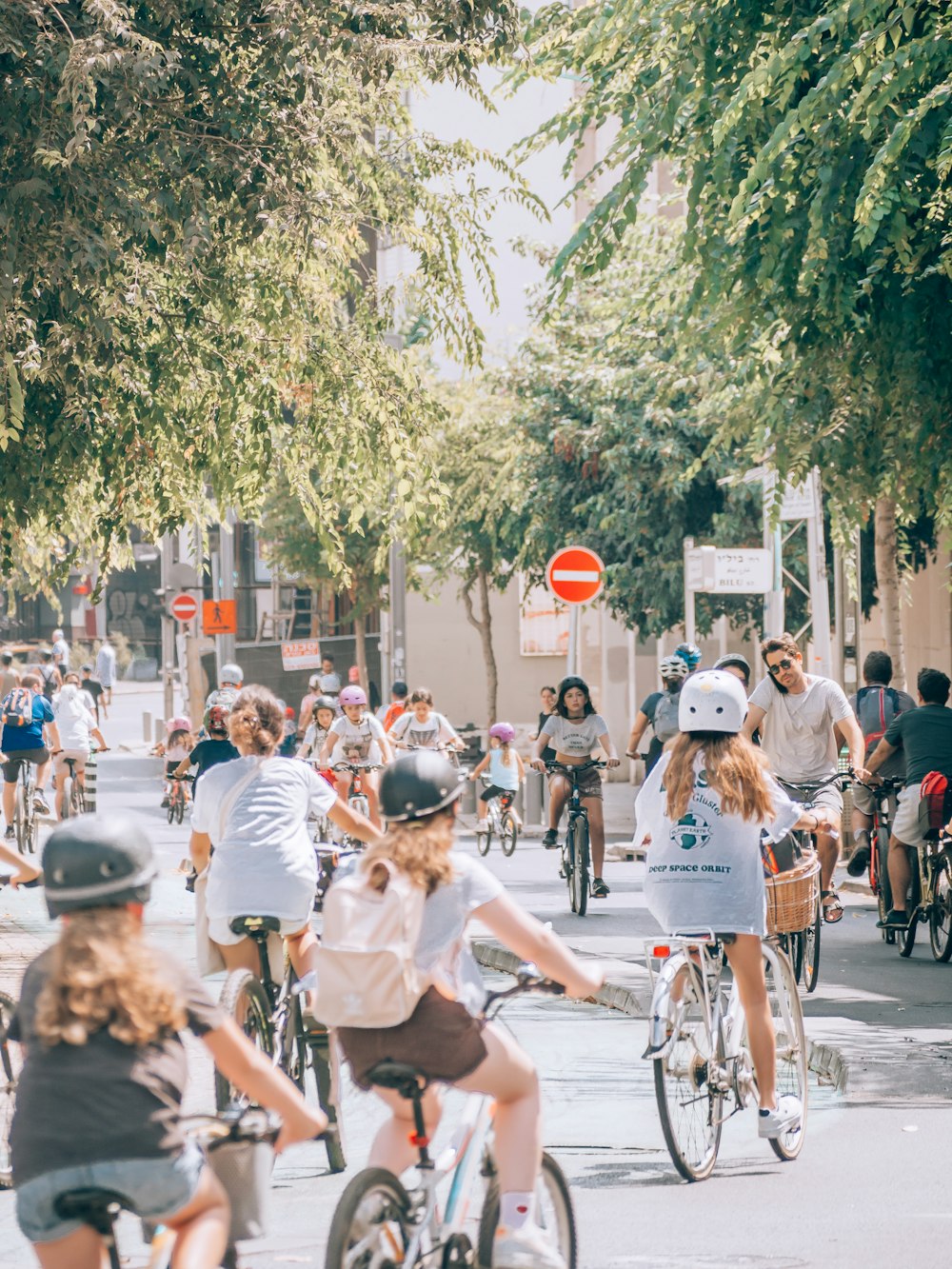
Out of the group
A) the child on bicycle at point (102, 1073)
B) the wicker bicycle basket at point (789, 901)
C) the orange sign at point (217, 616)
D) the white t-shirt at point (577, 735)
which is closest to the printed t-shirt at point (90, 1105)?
the child on bicycle at point (102, 1073)

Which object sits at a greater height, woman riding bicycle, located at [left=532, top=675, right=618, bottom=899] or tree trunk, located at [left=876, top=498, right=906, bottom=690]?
tree trunk, located at [left=876, top=498, right=906, bottom=690]

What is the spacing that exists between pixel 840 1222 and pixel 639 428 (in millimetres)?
21183

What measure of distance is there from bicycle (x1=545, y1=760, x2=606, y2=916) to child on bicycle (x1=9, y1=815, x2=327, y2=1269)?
11.1 meters

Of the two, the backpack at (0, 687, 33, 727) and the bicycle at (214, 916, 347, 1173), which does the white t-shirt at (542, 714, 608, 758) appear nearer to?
the backpack at (0, 687, 33, 727)

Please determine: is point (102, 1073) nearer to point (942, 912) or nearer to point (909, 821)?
point (942, 912)

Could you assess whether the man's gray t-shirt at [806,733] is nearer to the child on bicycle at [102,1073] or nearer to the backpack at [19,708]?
the child on bicycle at [102,1073]

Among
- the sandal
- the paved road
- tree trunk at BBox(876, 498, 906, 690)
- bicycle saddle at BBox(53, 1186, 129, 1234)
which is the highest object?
tree trunk at BBox(876, 498, 906, 690)

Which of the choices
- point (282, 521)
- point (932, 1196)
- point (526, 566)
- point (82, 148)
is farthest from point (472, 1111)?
point (282, 521)

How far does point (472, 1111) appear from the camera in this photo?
4559mm

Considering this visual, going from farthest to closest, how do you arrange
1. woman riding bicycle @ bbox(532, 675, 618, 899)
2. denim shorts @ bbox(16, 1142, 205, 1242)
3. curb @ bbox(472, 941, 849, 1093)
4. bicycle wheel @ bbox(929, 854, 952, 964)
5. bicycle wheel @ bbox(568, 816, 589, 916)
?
1. woman riding bicycle @ bbox(532, 675, 618, 899)
2. bicycle wheel @ bbox(568, 816, 589, 916)
3. bicycle wheel @ bbox(929, 854, 952, 964)
4. curb @ bbox(472, 941, 849, 1093)
5. denim shorts @ bbox(16, 1142, 205, 1242)

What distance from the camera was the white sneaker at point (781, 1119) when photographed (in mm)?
6797

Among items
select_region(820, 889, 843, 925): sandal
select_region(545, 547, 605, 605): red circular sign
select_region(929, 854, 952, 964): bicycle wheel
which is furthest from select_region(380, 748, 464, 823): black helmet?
select_region(545, 547, 605, 605): red circular sign

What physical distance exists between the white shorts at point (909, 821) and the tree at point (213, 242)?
3.63m

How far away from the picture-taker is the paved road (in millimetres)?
5941
